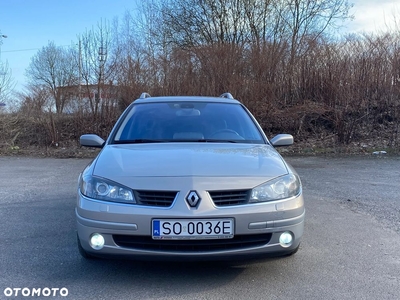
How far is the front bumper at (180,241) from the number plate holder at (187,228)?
4cm

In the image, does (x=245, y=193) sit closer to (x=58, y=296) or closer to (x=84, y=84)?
(x=58, y=296)

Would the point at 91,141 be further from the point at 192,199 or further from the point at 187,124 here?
the point at 192,199

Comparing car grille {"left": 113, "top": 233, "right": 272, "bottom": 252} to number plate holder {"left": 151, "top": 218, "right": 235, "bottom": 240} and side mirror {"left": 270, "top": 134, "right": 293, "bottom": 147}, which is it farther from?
side mirror {"left": 270, "top": 134, "right": 293, "bottom": 147}

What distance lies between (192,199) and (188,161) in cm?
45

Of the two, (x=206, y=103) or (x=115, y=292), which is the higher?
(x=206, y=103)

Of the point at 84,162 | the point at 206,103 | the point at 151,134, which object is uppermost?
the point at 206,103

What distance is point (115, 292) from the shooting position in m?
3.03

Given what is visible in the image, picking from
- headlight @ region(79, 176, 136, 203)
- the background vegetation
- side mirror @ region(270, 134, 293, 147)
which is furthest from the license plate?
the background vegetation

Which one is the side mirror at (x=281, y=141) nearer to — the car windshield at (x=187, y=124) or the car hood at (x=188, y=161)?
the car windshield at (x=187, y=124)

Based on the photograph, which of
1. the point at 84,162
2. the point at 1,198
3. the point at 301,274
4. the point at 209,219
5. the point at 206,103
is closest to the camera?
the point at 209,219

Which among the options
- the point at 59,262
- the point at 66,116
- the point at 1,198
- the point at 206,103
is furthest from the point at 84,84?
the point at 59,262

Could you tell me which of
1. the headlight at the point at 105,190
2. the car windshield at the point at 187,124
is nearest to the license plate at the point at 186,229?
the headlight at the point at 105,190

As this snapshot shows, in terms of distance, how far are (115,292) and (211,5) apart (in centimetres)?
1929

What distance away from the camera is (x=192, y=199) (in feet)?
9.65
